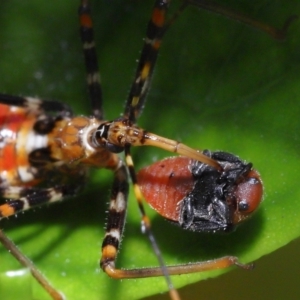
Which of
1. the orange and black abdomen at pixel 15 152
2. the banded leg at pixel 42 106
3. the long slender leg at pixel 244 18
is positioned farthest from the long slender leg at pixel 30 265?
the long slender leg at pixel 244 18

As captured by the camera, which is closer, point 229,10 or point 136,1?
point 229,10

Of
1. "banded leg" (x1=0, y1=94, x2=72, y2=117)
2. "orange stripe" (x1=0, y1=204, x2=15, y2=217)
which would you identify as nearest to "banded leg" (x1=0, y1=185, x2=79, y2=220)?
"orange stripe" (x1=0, y1=204, x2=15, y2=217)

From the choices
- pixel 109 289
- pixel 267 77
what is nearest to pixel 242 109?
pixel 267 77

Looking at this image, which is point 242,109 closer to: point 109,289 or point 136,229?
point 136,229

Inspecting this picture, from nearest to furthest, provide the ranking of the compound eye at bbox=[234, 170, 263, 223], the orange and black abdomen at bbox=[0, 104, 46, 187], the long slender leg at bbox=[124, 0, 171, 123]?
1. the compound eye at bbox=[234, 170, 263, 223]
2. the long slender leg at bbox=[124, 0, 171, 123]
3. the orange and black abdomen at bbox=[0, 104, 46, 187]

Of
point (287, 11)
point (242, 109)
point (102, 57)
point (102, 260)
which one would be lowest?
point (102, 260)

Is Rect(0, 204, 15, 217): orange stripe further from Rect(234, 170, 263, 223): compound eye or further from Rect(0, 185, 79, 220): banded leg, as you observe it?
Rect(234, 170, 263, 223): compound eye
